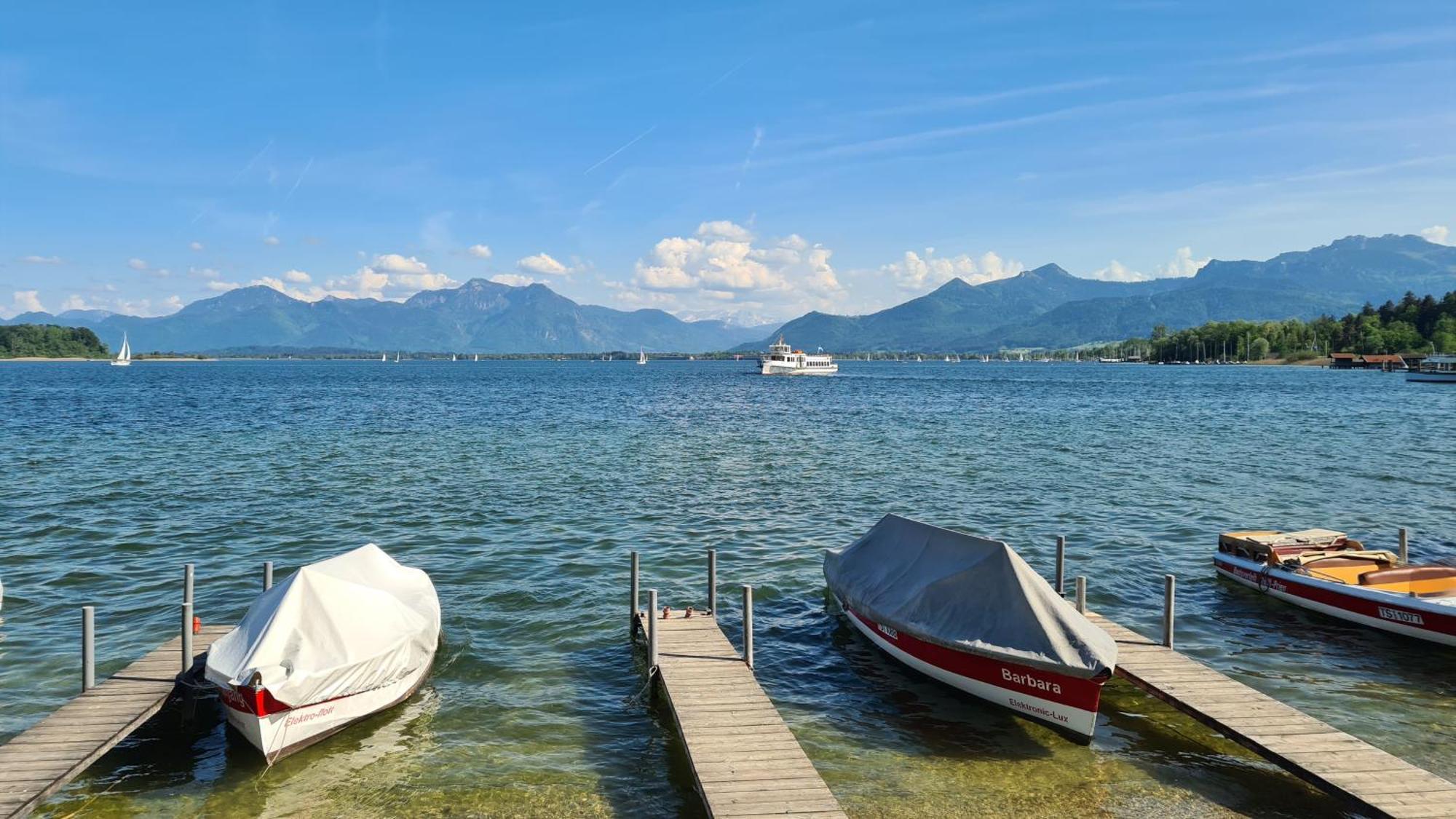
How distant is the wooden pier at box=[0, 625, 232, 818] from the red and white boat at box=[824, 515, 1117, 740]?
13987mm

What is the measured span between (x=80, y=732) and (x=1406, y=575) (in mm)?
28792

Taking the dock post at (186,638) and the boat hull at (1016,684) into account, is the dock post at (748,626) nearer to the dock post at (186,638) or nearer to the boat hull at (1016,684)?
the boat hull at (1016,684)

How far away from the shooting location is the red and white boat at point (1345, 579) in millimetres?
19531

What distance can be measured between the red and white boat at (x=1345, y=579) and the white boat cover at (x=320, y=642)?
71.8 ft

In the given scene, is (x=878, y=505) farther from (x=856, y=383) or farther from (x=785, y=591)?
(x=856, y=383)

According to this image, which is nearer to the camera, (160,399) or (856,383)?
(160,399)

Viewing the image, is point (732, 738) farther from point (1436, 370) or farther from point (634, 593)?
point (1436, 370)

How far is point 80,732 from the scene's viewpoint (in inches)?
542

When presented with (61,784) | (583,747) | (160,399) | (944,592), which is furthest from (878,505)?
(160,399)

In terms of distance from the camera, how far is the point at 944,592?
17.1m

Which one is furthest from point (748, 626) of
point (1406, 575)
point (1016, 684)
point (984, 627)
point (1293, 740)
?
point (1406, 575)

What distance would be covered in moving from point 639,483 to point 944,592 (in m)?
26.7

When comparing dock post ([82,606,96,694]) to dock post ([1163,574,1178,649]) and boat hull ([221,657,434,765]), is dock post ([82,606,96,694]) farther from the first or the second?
dock post ([1163,574,1178,649])

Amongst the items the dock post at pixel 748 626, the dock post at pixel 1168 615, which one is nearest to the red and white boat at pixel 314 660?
the dock post at pixel 748 626
